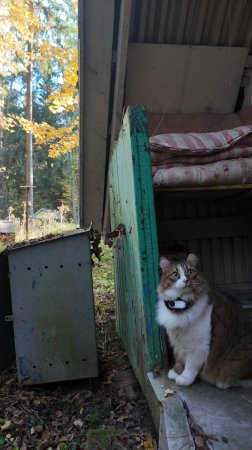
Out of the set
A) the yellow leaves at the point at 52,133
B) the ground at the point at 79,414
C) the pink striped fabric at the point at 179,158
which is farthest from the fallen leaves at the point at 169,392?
the yellow leaves at the point at 52,133

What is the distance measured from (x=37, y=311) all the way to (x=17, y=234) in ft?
30.0

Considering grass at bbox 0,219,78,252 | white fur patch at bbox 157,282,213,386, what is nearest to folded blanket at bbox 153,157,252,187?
white fur patch at bbox 157,282,213,386

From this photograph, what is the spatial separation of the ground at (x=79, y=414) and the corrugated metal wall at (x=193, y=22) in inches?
151

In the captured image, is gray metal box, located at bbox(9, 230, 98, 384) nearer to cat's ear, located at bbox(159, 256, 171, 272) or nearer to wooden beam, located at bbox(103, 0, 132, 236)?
cat's ear, located at bbox(159, 256, 171, 272)

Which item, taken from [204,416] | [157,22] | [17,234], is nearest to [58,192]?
[17,234]

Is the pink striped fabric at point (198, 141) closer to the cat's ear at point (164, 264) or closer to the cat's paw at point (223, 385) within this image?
the cat's ear at point (164, 264)

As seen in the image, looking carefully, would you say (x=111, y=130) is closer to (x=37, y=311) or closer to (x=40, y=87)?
(x=37, y=311)

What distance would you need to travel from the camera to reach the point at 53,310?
344 cm

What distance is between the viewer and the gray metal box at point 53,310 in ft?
11.2

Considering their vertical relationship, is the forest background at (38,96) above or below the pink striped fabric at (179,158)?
above

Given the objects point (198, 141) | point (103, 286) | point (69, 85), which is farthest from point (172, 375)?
point (69, 85)

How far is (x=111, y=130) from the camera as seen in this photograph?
4660mm

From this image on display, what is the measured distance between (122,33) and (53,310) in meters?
2.87

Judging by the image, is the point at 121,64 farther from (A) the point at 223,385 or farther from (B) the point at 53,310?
(A) the point at 223,385
